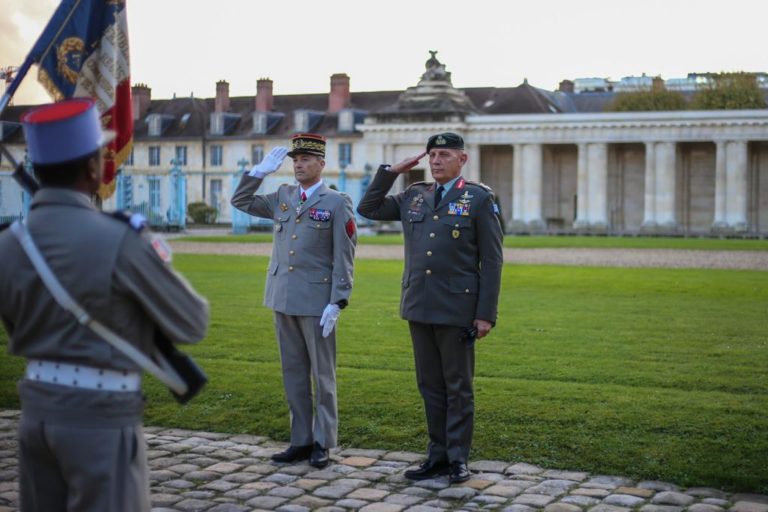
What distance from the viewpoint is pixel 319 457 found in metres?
7.73

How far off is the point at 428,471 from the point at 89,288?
396 centimetres

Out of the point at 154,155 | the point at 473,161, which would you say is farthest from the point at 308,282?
the point at 154,155

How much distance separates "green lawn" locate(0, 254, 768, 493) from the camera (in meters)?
7.96

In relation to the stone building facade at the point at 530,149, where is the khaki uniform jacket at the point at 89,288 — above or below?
below

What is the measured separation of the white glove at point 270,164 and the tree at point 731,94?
218ft

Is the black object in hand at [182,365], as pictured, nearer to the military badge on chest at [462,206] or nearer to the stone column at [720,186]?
the military badge on chest at [462,206]

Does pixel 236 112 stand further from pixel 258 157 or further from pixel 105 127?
pixel 105 127

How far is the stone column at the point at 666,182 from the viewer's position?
204 feet

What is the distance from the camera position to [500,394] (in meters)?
9.84

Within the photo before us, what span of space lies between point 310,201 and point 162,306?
4.25 metres

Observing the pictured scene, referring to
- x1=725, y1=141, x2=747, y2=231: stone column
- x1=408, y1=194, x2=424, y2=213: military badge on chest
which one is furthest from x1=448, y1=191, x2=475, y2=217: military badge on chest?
x1=725, y1=141, x2=747, y2=231: stone column

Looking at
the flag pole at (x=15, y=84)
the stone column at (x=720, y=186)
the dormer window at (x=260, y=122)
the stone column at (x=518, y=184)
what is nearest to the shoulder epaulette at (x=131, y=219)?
the flag pole at (x=15, y=84)

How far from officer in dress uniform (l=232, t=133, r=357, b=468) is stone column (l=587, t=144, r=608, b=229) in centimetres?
5645

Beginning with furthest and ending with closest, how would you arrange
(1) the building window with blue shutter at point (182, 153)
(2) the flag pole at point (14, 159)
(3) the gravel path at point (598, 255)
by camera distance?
(1) the building window with blue shutter at point (182, 153), (3) the gravel path at point (598, 255), (2) the flag pole at point (14, 159)
